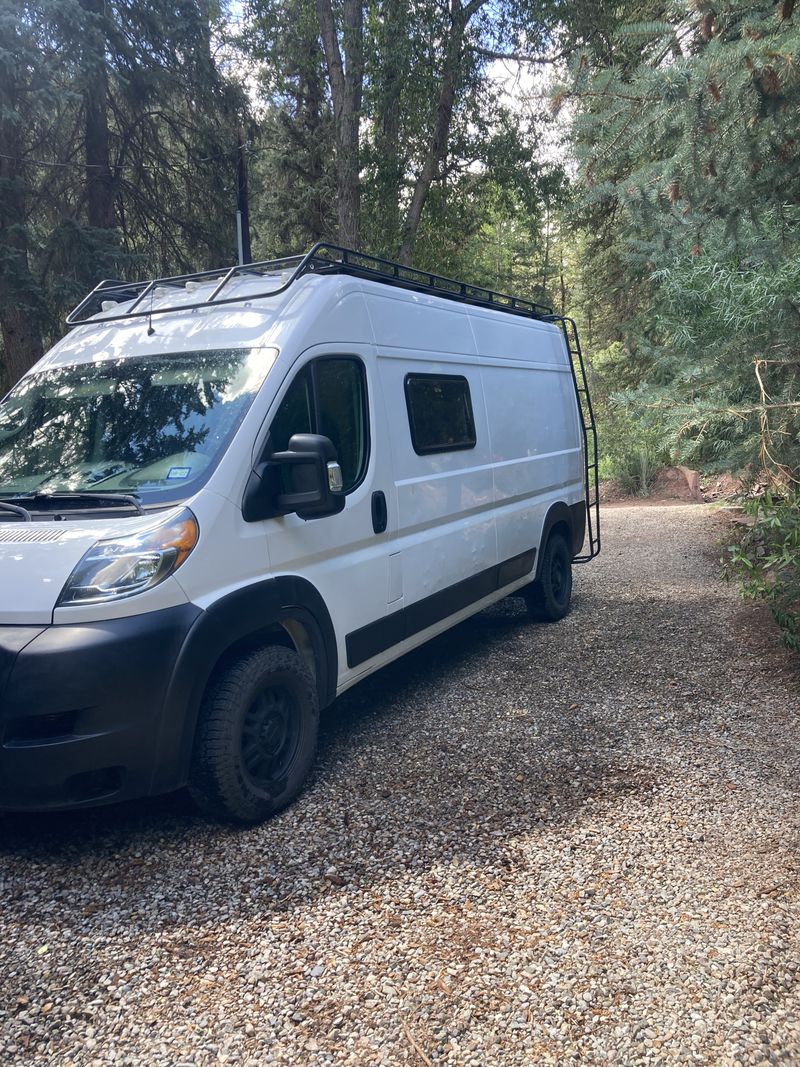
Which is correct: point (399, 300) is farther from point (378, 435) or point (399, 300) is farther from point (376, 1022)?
point (376, 1022)

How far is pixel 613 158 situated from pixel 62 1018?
488cm

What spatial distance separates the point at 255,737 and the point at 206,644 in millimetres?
579

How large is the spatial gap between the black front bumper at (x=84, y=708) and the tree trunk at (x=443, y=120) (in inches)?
486

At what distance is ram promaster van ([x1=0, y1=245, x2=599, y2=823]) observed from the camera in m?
3.06

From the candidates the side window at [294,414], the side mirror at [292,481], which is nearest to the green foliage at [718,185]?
the side window at [294,414]

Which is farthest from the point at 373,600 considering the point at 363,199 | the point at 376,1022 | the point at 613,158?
the point at 363,199

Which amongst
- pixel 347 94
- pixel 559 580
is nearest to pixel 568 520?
pixel 559 580

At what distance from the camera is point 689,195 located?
15.9 ft

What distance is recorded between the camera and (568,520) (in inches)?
296

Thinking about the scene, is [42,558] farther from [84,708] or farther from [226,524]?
[226,524]

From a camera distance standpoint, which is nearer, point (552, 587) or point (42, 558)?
point (42, 558)

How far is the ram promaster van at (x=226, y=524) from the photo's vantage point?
3057 millimetres

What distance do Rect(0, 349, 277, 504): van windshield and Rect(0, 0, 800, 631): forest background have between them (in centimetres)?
268

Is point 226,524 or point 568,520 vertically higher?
point 226,524
